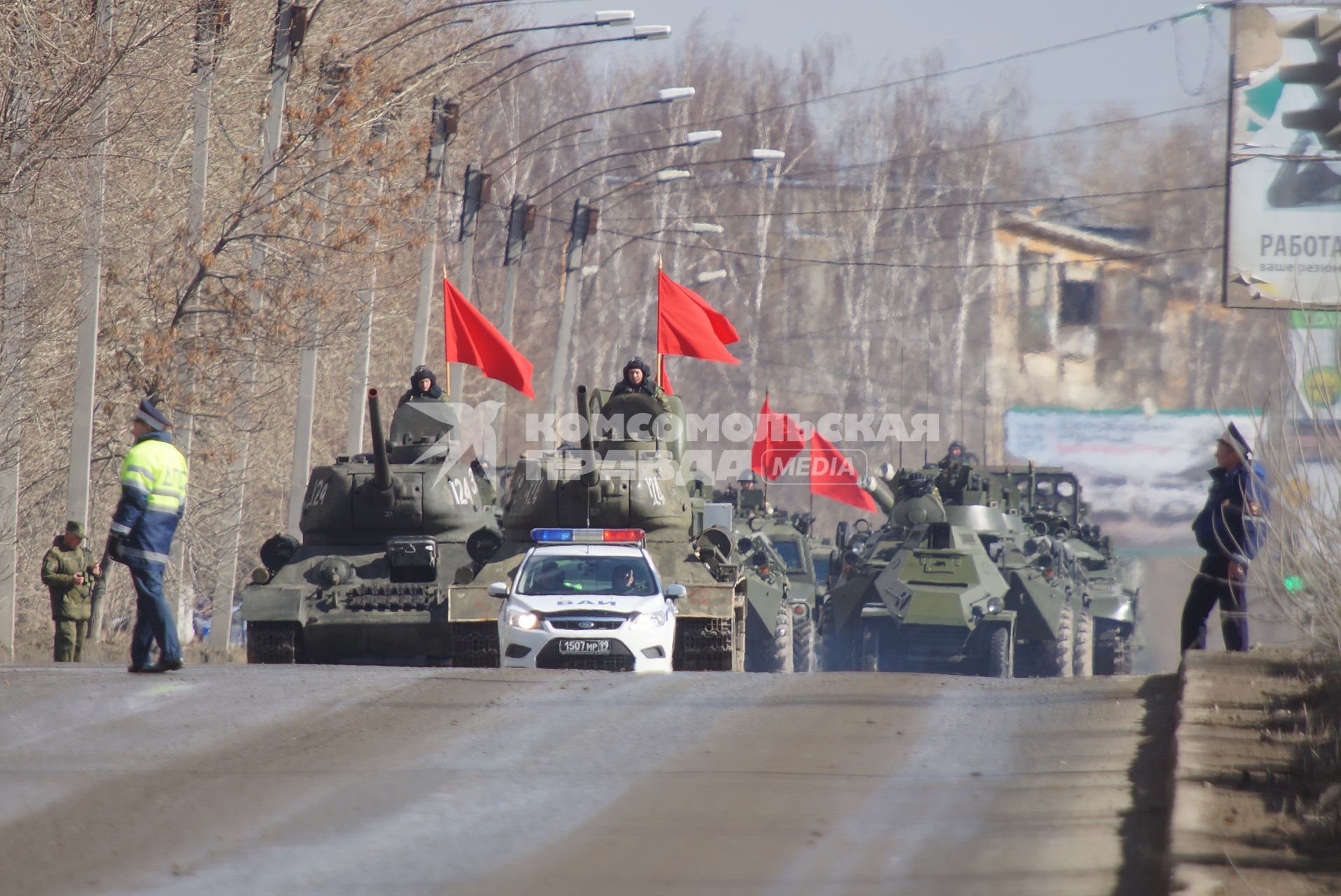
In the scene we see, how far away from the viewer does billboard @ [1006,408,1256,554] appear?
139 ft

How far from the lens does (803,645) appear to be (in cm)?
2880

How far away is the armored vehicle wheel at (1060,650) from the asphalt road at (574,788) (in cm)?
1448

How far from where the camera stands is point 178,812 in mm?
7949

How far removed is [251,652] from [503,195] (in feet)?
126

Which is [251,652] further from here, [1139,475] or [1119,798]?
[1139,475]

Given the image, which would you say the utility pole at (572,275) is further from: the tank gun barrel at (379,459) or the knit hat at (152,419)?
the knit hat at (152,419)

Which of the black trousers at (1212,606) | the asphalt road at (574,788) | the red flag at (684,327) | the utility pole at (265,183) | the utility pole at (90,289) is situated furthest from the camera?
the red flag at (684,327)

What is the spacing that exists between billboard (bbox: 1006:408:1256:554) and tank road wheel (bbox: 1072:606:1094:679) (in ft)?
45.3

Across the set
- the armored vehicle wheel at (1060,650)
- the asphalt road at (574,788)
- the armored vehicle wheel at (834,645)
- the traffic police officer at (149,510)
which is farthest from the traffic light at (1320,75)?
the traffic police officer at (149,510)

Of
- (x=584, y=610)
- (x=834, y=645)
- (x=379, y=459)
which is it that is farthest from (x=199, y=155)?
(x=834, y=645)

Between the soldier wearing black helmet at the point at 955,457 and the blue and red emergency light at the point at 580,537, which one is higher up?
the soldier wearing black helmet at the point at 955,457

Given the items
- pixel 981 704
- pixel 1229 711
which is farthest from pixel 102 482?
pixel 1229 711

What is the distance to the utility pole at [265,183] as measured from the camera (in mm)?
22672

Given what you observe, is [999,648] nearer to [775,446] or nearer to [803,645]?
[803,645]
